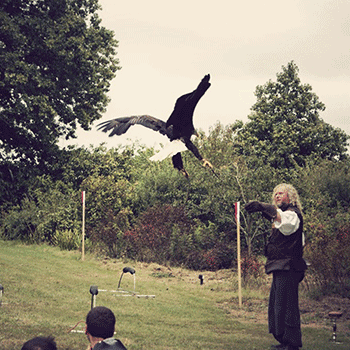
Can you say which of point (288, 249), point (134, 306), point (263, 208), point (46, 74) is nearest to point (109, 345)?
point (263, 208)

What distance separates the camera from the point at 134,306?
39.2 ft

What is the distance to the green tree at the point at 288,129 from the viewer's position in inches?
1268

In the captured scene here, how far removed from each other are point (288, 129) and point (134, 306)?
22.2m

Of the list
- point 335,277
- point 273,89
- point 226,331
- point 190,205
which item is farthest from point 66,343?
point 273,89

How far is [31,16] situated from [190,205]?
10532 millimetres

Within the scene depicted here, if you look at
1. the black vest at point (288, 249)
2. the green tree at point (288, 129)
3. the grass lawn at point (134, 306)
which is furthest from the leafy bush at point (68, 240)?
the black vest at point (288, 249)

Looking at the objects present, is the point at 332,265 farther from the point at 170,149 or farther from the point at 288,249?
the point at 170,149

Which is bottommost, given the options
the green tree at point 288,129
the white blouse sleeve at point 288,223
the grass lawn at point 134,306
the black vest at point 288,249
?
the grass lawn at point 134,306

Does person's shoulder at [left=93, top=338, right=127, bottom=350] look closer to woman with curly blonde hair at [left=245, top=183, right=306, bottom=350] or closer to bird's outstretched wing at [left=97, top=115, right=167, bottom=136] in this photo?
woman with curly blonde hair at [left=245, top=183, right=306, bottom=350]

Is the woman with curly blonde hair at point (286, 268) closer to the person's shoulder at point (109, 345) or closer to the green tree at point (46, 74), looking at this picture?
the person's shoulder at point (109, 345)

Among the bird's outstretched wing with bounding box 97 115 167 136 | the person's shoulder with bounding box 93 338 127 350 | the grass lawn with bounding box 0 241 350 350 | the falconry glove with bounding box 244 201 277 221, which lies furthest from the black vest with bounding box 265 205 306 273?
the grass lawn with bounding box 0 241 350 350

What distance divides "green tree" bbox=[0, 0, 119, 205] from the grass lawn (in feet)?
21.6

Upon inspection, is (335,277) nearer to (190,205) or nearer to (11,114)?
(190,205)

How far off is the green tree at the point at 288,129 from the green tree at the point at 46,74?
970 cm
